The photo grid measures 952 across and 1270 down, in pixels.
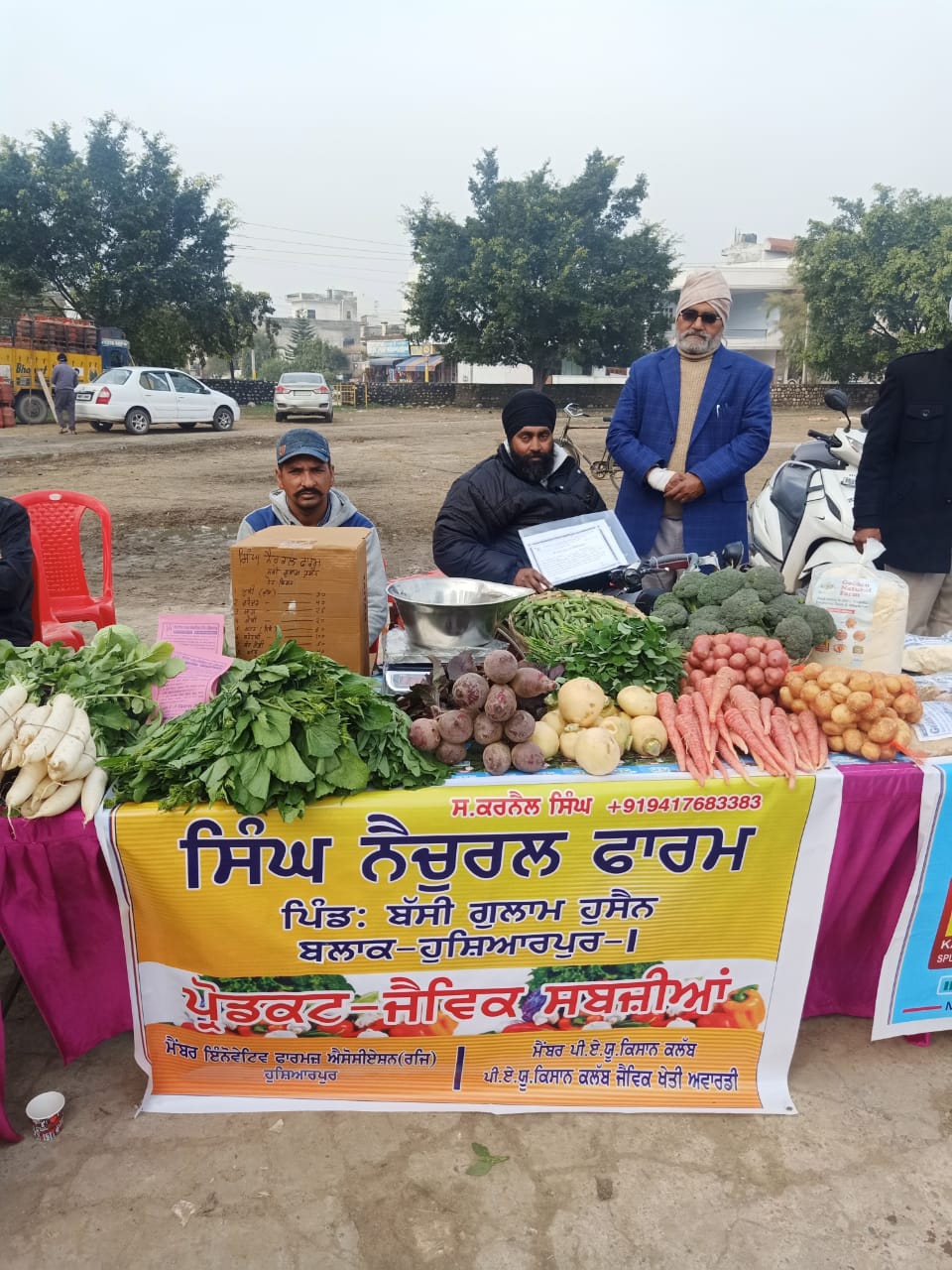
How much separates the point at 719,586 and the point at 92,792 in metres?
2.00

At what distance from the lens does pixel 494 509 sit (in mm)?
3660

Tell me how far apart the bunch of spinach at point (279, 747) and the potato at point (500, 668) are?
26 centimetres

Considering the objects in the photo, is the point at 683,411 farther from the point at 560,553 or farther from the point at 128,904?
the point at 128,904

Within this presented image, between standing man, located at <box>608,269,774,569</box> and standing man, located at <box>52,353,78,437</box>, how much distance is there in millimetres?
18547

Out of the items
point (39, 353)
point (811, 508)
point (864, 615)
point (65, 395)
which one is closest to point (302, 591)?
point (864, 615)

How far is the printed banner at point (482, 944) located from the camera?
2.01 metres

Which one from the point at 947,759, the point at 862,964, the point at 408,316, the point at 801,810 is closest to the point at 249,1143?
the point at 801,810

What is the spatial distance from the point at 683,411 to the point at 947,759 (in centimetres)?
234

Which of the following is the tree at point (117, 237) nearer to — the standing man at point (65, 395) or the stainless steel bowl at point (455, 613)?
the standing man at point (65, 395)

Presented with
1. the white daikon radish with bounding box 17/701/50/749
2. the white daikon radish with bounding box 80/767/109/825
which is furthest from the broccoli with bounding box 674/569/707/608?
the white daikon radish with bounding box 17/701/50/749

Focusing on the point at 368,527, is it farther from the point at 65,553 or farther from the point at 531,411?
the point at 65,553

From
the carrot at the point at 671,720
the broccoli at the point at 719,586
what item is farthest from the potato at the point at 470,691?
the broccoli at the point at 719,586

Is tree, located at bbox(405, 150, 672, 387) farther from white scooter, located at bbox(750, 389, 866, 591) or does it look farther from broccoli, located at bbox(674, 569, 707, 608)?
broccoli, located at bbox(674, 569, 707, 608)

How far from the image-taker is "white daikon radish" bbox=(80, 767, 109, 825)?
1.98 metres
